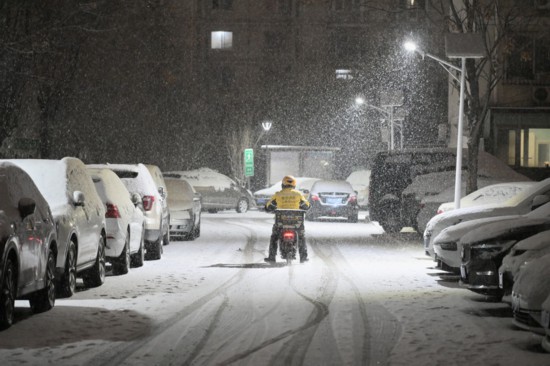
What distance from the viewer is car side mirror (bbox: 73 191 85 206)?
47.9ft

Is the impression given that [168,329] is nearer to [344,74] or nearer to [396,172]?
[396,172]

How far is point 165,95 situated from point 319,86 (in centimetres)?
1829

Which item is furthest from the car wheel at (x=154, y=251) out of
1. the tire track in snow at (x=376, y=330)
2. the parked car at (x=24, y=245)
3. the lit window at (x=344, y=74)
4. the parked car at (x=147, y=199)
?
the lit window at (x=344, y=74)

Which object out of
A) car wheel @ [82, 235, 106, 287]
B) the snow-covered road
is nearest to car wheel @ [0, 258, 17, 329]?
the snow-covered road

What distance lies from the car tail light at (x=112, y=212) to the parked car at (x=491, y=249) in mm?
6230

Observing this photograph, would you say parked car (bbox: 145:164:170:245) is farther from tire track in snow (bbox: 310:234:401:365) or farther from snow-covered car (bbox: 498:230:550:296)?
snow-covered car (bbox: 498:230:550:296)

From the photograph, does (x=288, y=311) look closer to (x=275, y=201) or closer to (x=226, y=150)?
(x=275, y=201)

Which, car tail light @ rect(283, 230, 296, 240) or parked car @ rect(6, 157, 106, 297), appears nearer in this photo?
parked car @ rect(6, 157, 106, 297)

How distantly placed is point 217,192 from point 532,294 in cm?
4049

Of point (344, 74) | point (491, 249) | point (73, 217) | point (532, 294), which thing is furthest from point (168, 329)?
point (344, 74)

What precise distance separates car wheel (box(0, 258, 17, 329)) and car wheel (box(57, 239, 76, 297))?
2.79m

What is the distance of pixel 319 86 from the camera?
261 feet

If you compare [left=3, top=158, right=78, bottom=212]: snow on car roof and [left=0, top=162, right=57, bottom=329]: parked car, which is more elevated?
[left=3, top=158, right=78, bottom=212]: snow on car roof

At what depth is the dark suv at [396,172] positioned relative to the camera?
29.7m
